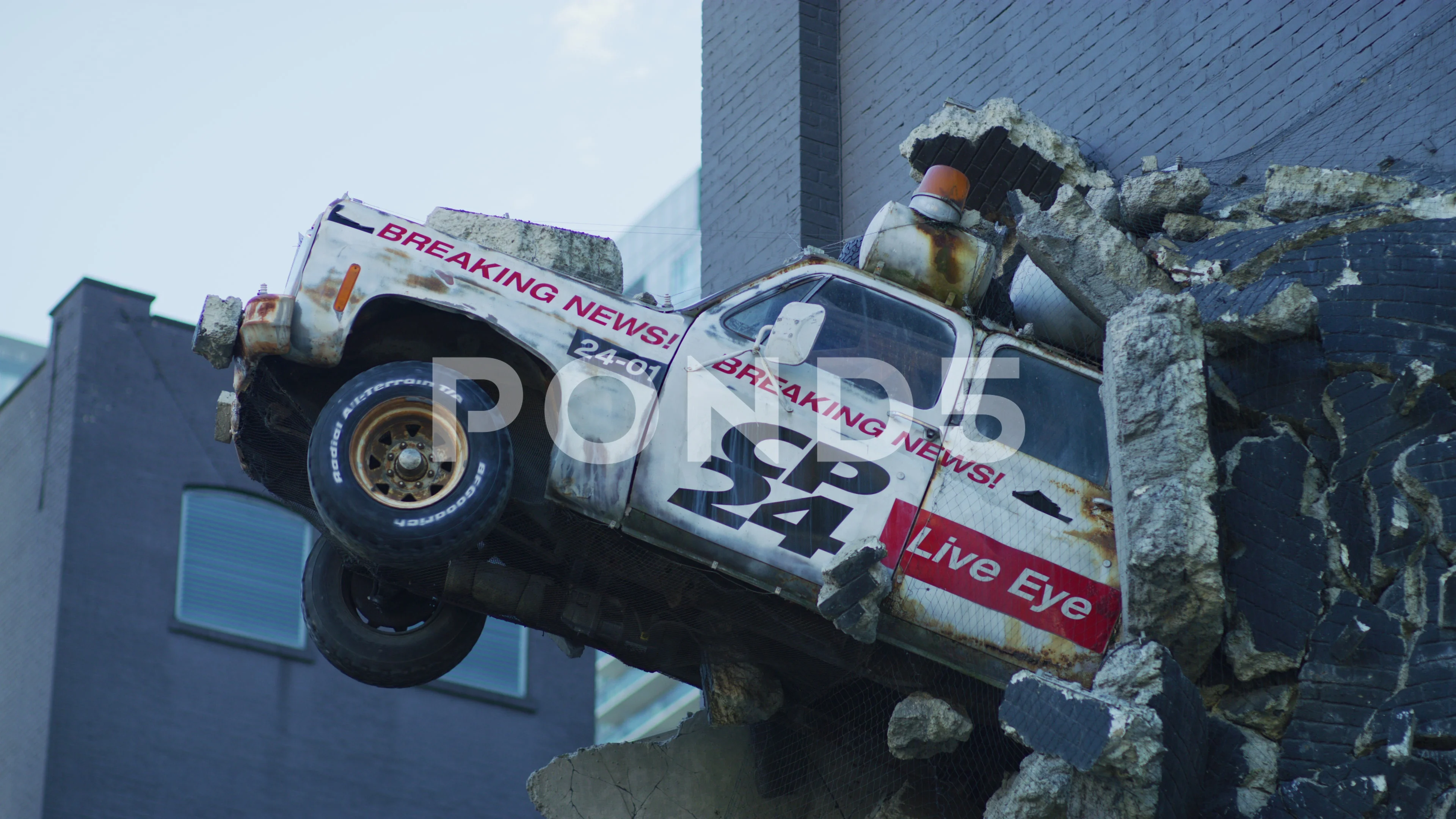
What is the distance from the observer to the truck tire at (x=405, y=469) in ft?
23.0

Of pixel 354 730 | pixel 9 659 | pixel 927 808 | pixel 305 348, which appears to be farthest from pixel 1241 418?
pixel 9 659

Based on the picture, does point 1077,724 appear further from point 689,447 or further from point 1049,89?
point 1049,89

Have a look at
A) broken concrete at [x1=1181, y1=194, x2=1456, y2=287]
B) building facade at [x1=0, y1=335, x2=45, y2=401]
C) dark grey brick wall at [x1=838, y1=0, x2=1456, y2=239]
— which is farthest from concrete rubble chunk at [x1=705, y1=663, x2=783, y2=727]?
building facade at [x1=0, y1=335, x2=45, y2=401]

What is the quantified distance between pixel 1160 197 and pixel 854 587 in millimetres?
4023

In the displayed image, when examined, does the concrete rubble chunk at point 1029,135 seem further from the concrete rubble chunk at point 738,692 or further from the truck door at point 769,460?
the concrete rubble chunk at point 738,692

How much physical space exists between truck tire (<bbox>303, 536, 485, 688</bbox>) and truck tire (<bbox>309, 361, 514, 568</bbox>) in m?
1.31

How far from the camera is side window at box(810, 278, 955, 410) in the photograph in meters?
7.70

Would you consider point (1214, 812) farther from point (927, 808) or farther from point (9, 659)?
point (9, 659)

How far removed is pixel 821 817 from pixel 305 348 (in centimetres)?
386

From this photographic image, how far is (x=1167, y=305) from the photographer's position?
7.88m

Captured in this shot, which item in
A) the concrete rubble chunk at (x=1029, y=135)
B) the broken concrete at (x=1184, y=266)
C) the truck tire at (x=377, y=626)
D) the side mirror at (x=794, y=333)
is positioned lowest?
the truck tire at (x=377, y=626)

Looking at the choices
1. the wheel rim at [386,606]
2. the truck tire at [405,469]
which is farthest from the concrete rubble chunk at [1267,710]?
the wheel rim at [386,606]

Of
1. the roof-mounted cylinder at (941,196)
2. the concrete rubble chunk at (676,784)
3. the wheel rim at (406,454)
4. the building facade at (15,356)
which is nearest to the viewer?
the wheel rim at (406,454)

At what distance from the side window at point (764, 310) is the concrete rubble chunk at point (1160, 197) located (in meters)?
3.11
